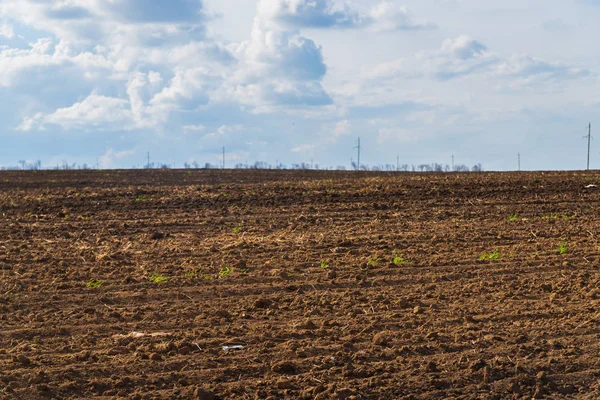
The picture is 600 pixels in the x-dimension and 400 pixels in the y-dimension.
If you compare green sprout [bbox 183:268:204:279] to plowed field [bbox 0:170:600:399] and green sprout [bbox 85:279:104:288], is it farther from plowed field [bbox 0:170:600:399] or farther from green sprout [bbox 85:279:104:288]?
green sprout [bbox 85:279:104:288]

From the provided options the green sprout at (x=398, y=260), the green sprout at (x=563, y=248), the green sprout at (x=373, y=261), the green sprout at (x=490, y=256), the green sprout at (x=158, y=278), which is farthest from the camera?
the green sprout at (x=563, y=248)

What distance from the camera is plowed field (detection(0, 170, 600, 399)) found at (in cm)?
666

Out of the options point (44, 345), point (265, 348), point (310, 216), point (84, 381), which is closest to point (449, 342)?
point (265, 348)

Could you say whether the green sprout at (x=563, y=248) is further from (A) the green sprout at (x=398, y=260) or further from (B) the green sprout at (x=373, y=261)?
(B) the green sprout at (x=373, y=261)

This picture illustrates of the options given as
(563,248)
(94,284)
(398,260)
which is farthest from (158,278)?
(563,248)

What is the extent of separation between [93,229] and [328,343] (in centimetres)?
1006

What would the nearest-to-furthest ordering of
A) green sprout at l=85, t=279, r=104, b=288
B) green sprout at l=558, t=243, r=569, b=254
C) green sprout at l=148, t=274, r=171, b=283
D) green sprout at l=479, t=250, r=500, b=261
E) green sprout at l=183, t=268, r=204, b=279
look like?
green sprout at l=85, t=279, r=104, b=288
green sprout at l=148, t=274, r=171, b=283
green sprout at l=183, t=268, r=204, b=279
green sprout at l=479, t=250, r=500, b=261
green sprout at l=558, t=243, r=569, b=254

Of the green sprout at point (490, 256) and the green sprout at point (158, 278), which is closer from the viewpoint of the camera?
the green sprout at point (158, 278)

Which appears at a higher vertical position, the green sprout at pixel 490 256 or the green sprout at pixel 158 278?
the green sprout at pixel 490 256

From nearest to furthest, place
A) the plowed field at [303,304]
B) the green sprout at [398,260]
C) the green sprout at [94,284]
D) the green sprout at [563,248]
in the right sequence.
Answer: the plowed field at [303,304]
the green sprout at [94,284]
the green sprout at [398,260]
the green sprout at [563,248]

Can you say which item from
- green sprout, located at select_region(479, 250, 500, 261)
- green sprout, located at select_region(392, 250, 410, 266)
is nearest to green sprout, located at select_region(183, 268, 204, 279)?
green sprout, located at select_region(392, 250, 410, 266)

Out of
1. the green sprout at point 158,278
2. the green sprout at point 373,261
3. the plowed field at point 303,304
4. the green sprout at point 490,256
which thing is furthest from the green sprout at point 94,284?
the green sprout at point 490,256

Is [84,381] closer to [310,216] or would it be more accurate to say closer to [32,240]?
[32,240]

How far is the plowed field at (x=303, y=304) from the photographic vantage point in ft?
21.9
